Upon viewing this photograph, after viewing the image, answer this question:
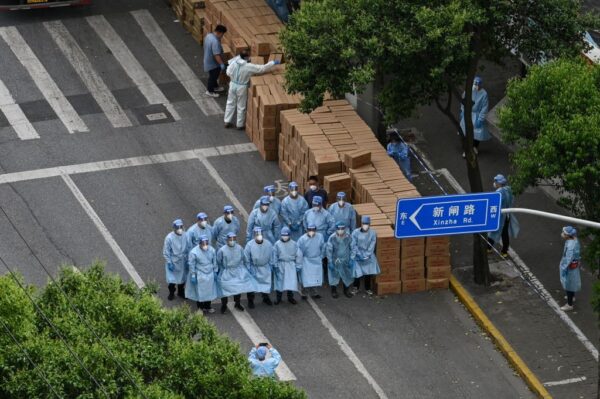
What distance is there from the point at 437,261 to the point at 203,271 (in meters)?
3.98

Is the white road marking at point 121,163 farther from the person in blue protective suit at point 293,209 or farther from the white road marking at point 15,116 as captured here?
the person in blue protective suit at point 293,209

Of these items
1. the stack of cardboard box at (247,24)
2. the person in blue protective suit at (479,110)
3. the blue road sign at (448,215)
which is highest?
the blue road sign at (448,215)

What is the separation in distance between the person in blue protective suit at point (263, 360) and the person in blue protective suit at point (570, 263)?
223 inches

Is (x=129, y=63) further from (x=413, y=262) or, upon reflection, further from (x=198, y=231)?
(x=413, y=262)

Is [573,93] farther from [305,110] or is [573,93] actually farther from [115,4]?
[115,4]

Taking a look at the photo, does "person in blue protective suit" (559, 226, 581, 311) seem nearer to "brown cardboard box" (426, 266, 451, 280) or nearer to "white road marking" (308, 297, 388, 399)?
"brown cardboard box" (426, 266, 451, 280)

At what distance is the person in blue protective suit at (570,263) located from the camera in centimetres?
2912

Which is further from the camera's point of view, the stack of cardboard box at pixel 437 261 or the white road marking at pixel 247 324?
the stack of cardboard box at pixel 437 261

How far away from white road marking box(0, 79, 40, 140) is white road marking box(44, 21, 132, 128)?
158 cm

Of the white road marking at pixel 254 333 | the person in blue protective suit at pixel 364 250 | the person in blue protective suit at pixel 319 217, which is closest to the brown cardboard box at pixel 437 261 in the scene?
the person in blue protective suit at pixel 364 250

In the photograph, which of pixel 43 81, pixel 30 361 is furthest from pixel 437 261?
pixel 43 81

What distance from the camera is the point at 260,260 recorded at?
95.7 feet

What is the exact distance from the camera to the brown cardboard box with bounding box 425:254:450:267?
29.9 metres

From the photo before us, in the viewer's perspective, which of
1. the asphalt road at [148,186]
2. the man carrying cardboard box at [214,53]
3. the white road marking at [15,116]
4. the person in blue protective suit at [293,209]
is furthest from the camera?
the man carrying cardboard box at [214,53]
